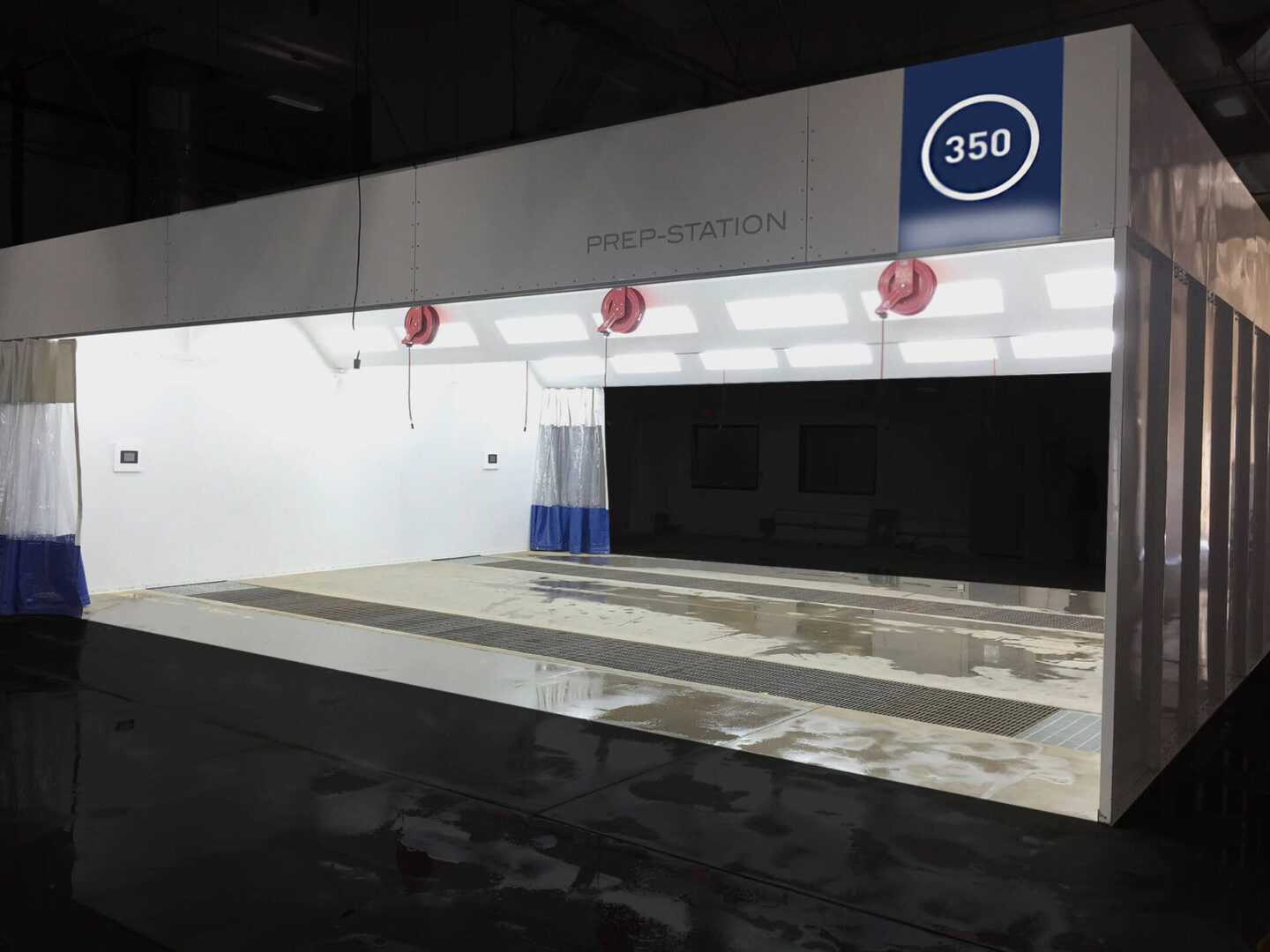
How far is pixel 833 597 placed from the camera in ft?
29.6

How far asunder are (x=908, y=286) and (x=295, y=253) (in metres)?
3.90

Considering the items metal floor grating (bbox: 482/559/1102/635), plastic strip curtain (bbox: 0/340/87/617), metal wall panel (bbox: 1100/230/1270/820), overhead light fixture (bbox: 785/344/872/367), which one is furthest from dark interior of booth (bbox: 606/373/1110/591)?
plastic strip curtain (bbox: 0/340/87/617)

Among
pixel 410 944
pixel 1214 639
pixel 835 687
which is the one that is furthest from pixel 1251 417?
pixel 410 944

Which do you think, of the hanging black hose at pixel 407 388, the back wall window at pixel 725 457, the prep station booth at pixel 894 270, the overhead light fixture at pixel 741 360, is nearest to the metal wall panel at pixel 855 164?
the prep station booth at pixel 894 270

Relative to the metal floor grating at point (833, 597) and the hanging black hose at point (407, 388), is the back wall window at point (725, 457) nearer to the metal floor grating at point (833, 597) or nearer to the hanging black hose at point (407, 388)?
the metal floor grating at point (833, 597)

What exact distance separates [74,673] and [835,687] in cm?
413

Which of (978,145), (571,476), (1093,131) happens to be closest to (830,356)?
(571,476)

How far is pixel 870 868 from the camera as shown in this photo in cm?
297

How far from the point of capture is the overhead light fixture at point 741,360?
969 cm

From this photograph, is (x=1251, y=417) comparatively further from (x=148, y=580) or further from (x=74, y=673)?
(x=148, y=580)

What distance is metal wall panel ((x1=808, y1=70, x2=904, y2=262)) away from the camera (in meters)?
3.76

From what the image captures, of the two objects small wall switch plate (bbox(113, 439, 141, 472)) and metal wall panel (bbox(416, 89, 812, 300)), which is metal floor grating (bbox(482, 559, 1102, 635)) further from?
metal wall panel (bbox(416, 89, 812, 300))

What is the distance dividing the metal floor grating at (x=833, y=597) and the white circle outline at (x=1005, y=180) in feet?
16.3

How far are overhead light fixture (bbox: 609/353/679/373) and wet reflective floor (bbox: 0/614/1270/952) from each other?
635 cm
